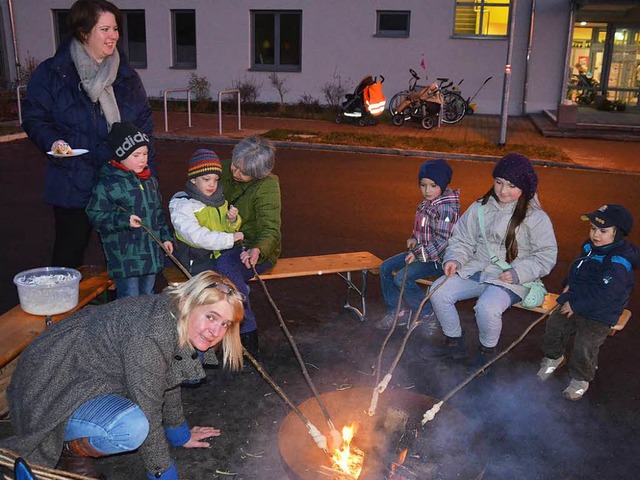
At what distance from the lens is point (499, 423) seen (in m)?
4.64

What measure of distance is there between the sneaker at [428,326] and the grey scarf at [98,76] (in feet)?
9.85

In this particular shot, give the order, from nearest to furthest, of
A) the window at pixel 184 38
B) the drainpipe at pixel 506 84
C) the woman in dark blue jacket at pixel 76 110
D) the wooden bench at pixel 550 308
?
the wooden bench at pixel 550 308 → the woman in dark blue jacket at pixel 76 110 → the drainpipe at pixel 506 84 → the window at pixel 184 38

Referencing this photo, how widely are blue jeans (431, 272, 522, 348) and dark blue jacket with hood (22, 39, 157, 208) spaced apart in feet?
9.10

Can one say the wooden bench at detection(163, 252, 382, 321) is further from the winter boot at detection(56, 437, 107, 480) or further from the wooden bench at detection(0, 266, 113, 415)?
the winter boot at detection(56, 437, 107, 480)

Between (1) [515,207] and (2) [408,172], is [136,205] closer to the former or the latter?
(1) [515,207]

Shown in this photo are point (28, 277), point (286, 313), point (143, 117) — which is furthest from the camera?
point (286, 313)

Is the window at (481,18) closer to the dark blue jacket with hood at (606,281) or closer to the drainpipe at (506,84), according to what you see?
the drainpipe at (506,84)

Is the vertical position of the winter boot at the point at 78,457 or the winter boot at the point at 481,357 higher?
the winter boot at the point at 78,457

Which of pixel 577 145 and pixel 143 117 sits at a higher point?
pixel 143 117

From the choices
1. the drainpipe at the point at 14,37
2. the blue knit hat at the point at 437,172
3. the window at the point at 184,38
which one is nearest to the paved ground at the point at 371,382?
the blue knit hat at the point at 437,172

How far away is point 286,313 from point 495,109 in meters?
17.0

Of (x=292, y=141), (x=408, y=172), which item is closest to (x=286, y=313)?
(x=408, y=172)

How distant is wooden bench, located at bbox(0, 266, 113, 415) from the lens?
4047 mm

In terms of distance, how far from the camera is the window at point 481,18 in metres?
21.2
